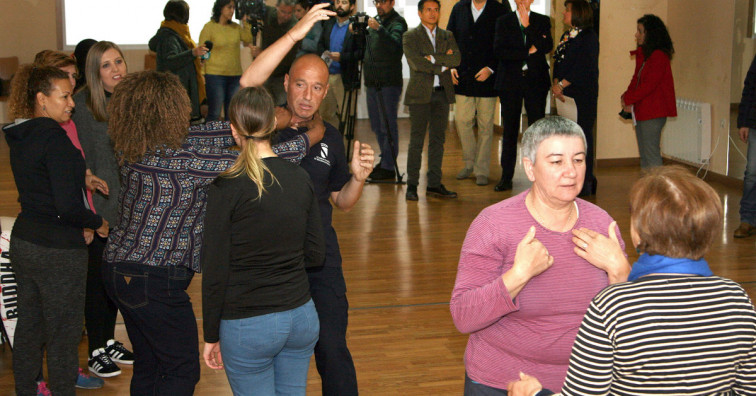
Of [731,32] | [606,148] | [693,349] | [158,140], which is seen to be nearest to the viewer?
[693,349]

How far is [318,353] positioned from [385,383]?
0.98m

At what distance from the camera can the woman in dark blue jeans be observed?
2576 mm

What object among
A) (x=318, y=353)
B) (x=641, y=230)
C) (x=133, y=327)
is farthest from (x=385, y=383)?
(x=641, y=230)

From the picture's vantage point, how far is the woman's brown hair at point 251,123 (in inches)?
91.4

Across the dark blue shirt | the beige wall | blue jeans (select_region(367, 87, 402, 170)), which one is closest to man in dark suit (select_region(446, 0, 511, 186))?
blue jeans (select_region(367, 87, 402, 170))

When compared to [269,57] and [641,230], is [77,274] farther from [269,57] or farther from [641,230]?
[641,230]

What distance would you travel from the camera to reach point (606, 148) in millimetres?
9109

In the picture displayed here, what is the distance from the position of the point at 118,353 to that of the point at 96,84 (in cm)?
131

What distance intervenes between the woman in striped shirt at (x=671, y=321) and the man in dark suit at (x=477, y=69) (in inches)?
247

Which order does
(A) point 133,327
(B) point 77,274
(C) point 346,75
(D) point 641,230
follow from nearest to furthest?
(D) point 641,230 → (A) point 133,327 → (B) point 77,274 → (C) point 346,75

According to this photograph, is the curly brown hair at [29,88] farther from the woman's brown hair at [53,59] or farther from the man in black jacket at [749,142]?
the man in black jacket at [749,142]

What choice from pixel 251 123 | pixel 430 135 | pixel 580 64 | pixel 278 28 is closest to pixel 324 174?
pixel 251 123

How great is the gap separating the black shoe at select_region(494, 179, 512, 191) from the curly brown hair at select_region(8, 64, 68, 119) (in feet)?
17.1

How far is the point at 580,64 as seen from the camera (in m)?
7.35
